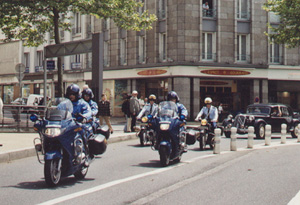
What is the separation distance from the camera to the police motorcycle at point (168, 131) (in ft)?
33.5

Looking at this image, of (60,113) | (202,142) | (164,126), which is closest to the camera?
(60,113)

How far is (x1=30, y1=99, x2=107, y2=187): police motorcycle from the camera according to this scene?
7.57 metres

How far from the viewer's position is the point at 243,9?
1427 inches

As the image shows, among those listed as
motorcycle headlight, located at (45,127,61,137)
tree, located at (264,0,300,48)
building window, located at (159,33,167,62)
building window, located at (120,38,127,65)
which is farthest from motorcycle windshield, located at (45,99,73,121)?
building window, located at (120,38,127,65)

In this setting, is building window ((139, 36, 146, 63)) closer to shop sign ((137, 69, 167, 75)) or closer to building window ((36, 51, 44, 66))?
shop sign ((137, 69, 167, 75))

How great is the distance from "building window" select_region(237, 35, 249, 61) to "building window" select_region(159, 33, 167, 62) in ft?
17.8

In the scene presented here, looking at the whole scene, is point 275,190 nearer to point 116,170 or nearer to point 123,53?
point 116,170

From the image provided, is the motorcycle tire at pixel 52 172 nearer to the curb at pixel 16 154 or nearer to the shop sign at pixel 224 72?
the curb at pixel 16 154

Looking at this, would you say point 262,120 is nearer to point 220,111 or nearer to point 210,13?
point 220,111

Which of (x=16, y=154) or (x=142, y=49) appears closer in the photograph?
(x=16, y=154)

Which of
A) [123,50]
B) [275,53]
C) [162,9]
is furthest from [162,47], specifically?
[275,53]

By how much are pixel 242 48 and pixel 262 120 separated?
53.7ft

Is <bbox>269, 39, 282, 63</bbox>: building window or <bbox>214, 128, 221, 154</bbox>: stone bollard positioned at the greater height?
<bbox>269, 39, 282, 63</bbox>: building window

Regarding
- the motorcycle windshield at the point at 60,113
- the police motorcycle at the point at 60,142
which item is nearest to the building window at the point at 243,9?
the police motorcycle at the point at 60,142
